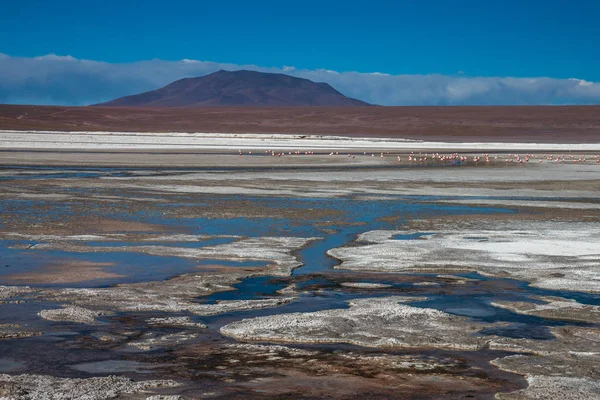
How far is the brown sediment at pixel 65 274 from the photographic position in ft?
37.4

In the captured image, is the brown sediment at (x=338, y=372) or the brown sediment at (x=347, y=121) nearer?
the brown sediment at (x=338, y=372)

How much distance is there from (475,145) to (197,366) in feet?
200

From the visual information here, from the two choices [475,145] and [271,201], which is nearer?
[271,201]

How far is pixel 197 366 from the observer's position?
7.52 metres

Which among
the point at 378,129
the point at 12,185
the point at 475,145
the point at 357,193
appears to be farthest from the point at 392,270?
the point at 378,129

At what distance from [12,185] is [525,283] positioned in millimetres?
18186

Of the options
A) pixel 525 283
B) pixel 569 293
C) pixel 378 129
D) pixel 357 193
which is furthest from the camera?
pixel 378 129

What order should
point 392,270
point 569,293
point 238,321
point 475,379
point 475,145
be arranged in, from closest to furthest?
→ point 475,379 → point 238,321 → point 569,293 → point 392,270 → point 475,145

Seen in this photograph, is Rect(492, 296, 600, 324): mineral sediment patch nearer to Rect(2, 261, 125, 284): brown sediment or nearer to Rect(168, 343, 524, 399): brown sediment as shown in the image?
Rect(168, 343, 524, 399): brown sediment

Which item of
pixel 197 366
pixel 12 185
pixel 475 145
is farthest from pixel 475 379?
pixel 475 145

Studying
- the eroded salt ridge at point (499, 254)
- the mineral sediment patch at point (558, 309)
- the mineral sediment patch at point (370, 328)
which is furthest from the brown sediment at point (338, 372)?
the eroded salt ridge at point (499, 254)

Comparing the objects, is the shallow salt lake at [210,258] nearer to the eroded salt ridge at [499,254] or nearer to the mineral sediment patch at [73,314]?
the mineral sediment patch at [73,314]

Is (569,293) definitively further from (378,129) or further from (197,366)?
(378,129)

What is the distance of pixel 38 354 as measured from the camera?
25.6ft
